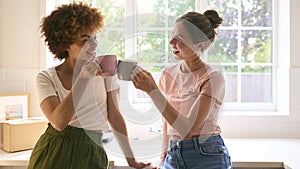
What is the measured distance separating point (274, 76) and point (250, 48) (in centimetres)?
24

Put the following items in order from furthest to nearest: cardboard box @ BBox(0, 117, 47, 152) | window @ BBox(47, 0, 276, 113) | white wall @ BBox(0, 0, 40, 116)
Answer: window @ BBox(47, 0, 276, 113), white wall @ BBox(0, 0, 40, 116), cardboard box @ BBox(0, 117, 47, 152)

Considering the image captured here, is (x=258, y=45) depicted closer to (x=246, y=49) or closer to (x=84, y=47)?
(x=246, y=49)

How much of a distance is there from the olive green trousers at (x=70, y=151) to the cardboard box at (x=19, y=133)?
46 centimetres

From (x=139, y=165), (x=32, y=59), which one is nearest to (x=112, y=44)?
(x=139, y=165)

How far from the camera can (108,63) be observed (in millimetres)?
1021

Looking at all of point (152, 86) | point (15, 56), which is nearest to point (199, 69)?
point (152, 86)

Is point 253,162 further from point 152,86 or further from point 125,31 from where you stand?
point 125,31

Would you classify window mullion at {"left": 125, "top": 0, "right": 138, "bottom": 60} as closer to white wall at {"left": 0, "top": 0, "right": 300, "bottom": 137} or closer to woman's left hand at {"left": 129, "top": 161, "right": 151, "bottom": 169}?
woman's left hand at {"left": 129, "top": 161, "right": 151, "bottom": 169}

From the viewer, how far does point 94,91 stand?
1.15 m

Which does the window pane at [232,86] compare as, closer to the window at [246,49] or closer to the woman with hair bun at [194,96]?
the window at [246,49]

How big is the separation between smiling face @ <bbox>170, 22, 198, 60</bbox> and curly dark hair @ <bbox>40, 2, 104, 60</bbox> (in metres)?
0.25

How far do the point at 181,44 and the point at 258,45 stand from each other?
1178mm

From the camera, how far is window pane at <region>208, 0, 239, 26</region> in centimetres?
216

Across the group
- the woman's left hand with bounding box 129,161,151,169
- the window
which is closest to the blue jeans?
the woman's left hand with bounding box 129,161,151,169
